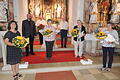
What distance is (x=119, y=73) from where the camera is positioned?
4145 mm

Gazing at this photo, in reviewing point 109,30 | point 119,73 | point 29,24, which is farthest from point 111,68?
point 29,24

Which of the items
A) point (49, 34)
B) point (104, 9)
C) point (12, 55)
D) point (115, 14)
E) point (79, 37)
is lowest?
point (12, 55)

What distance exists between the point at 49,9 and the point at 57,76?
7467 millimetres

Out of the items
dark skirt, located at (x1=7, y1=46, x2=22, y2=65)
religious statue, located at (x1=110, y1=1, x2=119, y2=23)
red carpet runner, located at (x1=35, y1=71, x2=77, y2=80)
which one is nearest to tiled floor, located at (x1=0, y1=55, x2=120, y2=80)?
red carpet runner, located at (x1=35, y1=71, x2=77, y2=80)

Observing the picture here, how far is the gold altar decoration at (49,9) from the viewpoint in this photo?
10.3 metres

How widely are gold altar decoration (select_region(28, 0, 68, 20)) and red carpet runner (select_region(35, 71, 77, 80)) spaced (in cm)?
671

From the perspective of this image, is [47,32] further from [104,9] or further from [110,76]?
[104,9]

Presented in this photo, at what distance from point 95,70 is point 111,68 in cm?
60

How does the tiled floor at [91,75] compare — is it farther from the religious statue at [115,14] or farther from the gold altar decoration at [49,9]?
the gold altar decoration at [49,9]

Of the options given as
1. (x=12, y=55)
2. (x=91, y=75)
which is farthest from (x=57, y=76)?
(x=12, y=55)

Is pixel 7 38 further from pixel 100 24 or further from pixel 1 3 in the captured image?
pixel 100 24

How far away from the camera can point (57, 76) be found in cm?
394

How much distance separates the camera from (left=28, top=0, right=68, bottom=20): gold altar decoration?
10.3m

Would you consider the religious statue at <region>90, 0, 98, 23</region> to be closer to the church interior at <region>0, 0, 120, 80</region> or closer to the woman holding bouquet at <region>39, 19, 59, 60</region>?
the church interior at <region>0, 0, 120, 80</region>
